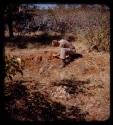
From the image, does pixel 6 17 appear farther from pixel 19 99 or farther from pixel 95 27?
pixel 95 27

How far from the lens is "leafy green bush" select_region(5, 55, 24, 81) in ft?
8.27

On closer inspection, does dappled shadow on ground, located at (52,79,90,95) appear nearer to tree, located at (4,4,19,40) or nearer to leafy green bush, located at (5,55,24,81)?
leafy green bush, located at (5,55,24,81)

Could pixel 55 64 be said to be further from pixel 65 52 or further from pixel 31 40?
pixel 31 40

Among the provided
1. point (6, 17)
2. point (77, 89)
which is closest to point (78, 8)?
point (6, 17)

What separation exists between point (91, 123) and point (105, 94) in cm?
59

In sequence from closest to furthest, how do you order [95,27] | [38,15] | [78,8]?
[78,8], [38,15], [95,27]

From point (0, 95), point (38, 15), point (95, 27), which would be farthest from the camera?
point (95, 27)

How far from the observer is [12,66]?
2568 mm

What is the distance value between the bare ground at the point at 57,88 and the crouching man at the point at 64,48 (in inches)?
2.5

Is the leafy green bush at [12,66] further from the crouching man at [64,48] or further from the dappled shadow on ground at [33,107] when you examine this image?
the crouching man at [64,48]

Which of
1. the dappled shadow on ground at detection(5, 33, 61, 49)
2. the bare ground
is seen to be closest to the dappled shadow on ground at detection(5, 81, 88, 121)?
the bare ground

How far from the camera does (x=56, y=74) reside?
9.46 feet

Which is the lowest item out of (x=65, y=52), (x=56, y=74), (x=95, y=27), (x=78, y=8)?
(x=56, y=74)

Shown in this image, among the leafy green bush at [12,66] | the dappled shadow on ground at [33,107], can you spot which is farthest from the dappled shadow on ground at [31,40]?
the dappled shadow on ground at [33,107]
